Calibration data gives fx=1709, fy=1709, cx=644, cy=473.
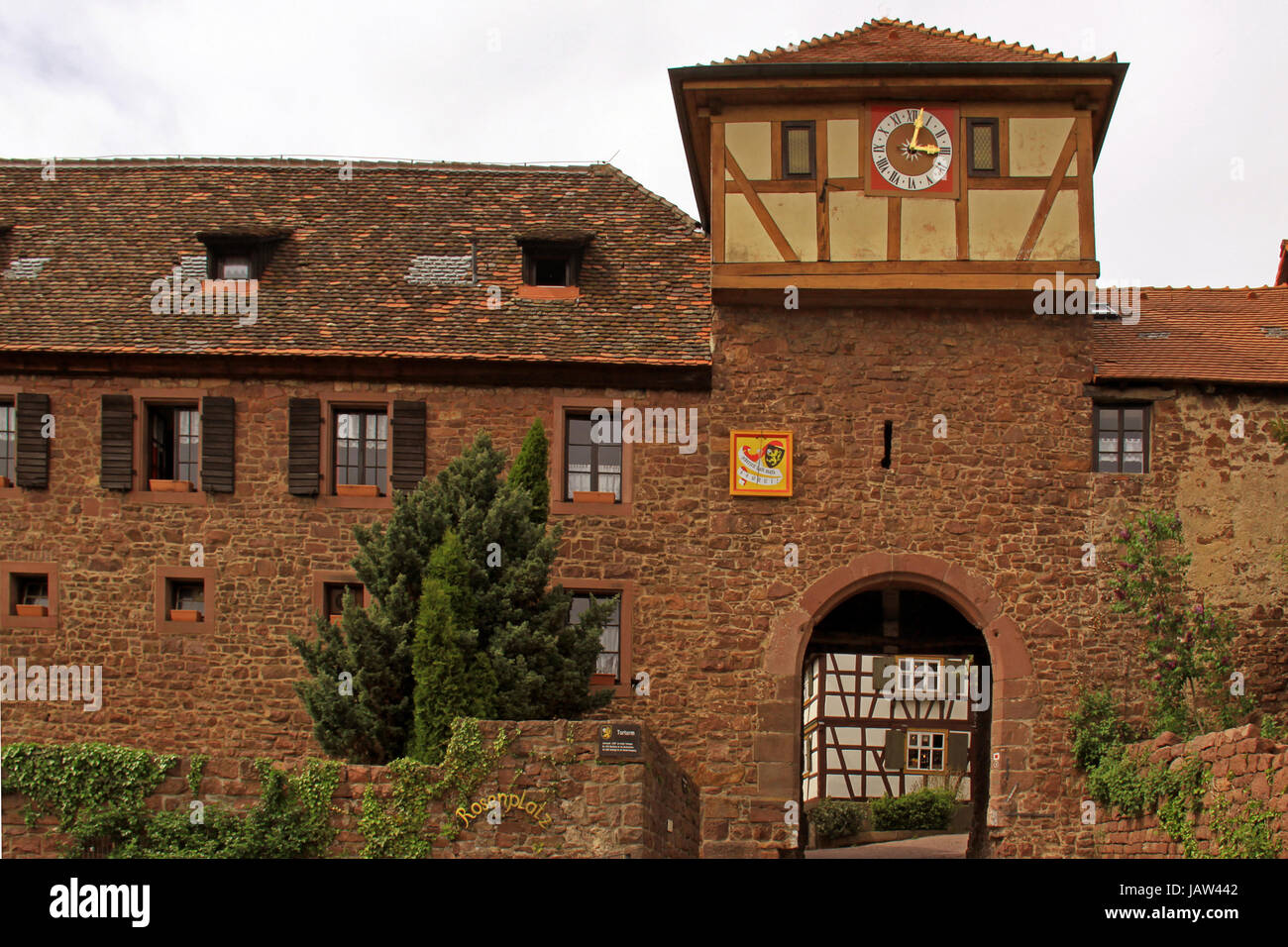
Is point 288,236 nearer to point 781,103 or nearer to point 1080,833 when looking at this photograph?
point 781,103

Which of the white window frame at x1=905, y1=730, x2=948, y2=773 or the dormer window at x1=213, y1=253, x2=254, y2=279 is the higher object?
the dormer window at x1=213, y1=253, x2=254, y2=279

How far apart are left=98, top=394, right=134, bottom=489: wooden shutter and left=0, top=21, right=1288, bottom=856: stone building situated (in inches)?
1.5

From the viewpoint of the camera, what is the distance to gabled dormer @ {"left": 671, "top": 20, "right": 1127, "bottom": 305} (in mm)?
20031

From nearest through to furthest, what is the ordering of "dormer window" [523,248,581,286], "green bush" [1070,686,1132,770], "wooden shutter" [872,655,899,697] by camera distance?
"green bush" [1070,686,1132,770] → "dormer window" [523,248,581,286] → "wooden shutter" [872,655,899,697]

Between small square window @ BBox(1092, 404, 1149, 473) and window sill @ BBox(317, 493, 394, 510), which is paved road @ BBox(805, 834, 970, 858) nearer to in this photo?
small square window @ BBox(1092, 404, 1149, 473)

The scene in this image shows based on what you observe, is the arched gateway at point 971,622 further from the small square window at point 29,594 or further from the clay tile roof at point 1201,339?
the small square window at point 29,594

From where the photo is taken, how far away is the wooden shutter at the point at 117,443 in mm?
20781

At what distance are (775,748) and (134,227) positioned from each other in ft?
37.0

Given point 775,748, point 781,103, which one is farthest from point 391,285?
point 775,748

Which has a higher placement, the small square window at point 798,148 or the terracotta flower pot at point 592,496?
the small square window at point 798,148

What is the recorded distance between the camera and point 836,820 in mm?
32594

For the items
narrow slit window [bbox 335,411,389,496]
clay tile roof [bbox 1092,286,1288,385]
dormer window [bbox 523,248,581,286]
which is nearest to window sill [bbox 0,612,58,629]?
narrow slit window [bbox 335,411,389,496]

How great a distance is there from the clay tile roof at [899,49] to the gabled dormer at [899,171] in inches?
5.6

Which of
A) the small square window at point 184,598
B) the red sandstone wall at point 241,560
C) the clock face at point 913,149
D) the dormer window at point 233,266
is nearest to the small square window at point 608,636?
the red sandstone wall at point 241,560
